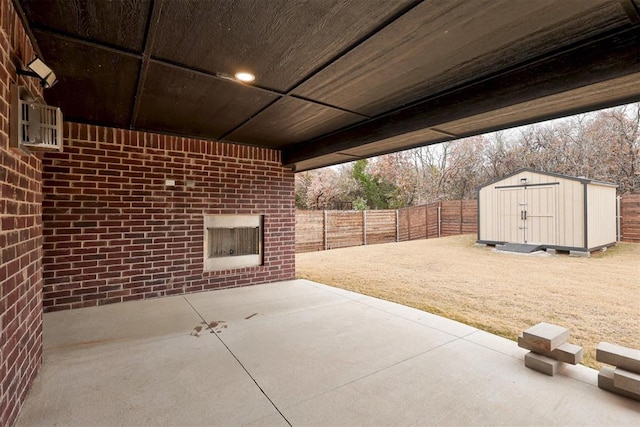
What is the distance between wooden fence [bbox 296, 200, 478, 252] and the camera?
408 inches

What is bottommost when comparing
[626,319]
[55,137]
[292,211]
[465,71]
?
[626,319]

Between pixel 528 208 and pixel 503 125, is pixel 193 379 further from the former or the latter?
pixel 528 208

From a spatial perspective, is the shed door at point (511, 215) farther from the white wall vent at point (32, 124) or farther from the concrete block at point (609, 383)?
the white wall vent at point (32, 124)

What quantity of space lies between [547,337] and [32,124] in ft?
12.0

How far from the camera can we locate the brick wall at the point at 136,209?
11.4 feet

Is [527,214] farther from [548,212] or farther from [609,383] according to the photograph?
[609,383]

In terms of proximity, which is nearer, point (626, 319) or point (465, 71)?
point (465, 71)

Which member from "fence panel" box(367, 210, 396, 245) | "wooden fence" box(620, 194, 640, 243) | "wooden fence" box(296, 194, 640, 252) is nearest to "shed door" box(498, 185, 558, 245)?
"wooden fence" box(296, 194, 640, 252)

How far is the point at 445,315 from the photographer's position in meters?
3.52

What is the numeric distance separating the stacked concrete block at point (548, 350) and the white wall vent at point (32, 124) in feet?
11.7

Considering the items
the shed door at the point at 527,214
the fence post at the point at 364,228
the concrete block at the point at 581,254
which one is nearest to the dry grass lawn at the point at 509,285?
the concrete block at the point at 581,254

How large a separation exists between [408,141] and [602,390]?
263 cm

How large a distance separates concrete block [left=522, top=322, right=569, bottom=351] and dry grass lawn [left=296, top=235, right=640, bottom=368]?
0.54 meters

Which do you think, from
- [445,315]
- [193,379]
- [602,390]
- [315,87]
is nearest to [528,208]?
[445,315]
